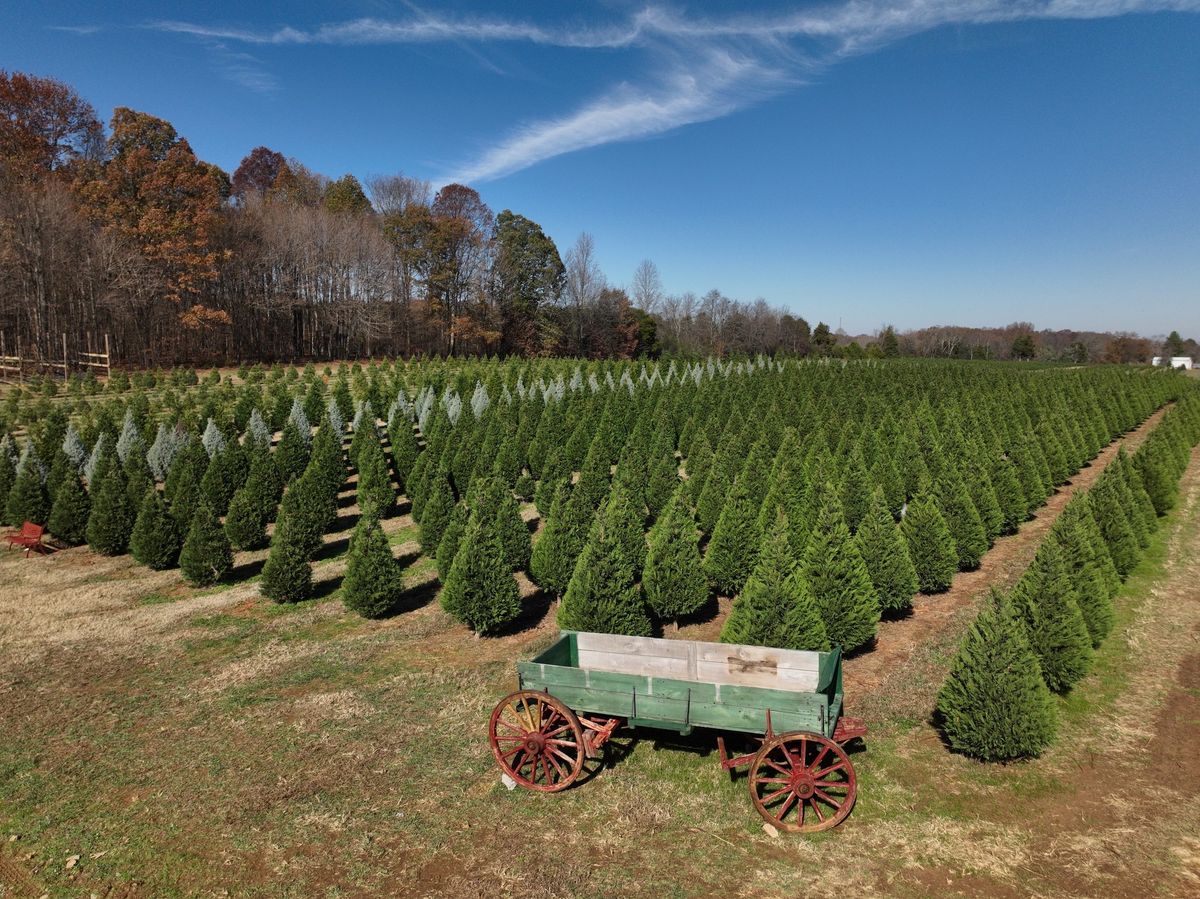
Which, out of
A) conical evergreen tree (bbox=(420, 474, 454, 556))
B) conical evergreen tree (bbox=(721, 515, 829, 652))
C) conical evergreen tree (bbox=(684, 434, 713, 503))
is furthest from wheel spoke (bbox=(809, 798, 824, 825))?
conical evergreen tree (bbox=(684, 434, 713, 503))

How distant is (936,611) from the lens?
1073cm

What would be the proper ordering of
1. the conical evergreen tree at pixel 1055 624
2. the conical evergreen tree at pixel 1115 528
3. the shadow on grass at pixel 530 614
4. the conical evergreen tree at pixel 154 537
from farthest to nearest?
the conical evergreen tree at pixel 154 537 < the conical evergreen tree at pixel 1115 528 < the shadow on grass at pixel 530 614 < the conical evergreen tree at pixel 1055 624

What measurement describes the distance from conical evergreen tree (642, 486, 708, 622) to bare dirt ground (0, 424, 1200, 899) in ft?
6.27

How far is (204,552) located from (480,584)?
236 inches

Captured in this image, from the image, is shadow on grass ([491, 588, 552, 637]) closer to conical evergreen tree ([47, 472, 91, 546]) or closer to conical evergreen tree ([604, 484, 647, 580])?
conical evergreen tree ([604, 484, 647, 580])

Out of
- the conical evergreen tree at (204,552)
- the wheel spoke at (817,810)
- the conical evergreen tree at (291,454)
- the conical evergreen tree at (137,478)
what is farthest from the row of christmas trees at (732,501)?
the conical evergreen tree at (137,478)

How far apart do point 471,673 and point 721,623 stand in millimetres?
3836

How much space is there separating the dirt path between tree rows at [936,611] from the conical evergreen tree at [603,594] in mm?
2649

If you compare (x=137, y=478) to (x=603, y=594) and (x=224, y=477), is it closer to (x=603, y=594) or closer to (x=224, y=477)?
(x=224, y=477)

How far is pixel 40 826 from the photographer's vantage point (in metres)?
5.95

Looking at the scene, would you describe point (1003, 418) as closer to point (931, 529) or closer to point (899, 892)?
point (931, 529)

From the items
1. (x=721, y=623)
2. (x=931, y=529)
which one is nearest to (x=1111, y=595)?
(x=931, y=529)

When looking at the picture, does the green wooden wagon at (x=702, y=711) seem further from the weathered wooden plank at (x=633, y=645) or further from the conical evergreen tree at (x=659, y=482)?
the conical evergreen tree at (x=659, y=482)

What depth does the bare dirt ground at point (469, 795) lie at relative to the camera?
17.0 ft
